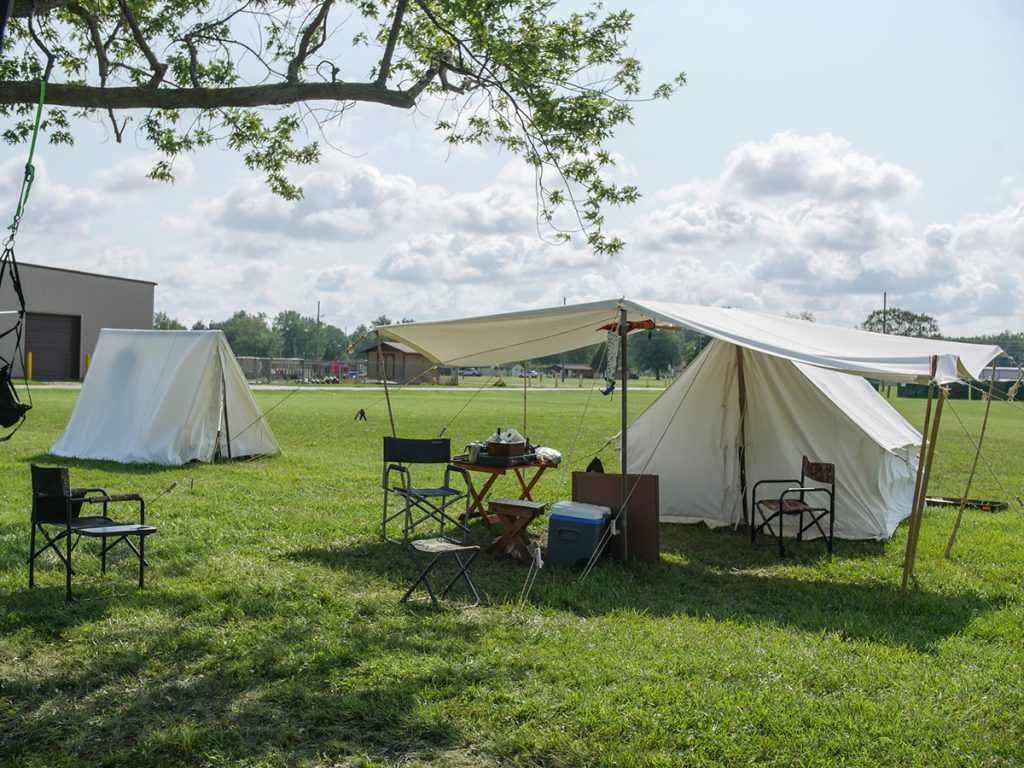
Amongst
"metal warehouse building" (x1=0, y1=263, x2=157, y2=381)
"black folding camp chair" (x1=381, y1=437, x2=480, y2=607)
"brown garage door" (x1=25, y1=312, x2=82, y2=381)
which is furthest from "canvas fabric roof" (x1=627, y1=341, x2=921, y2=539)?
"brown garage door" (x1=25, y1=312, x2=82, y2=381)

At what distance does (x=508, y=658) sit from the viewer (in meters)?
4.09

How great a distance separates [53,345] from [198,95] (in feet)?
118

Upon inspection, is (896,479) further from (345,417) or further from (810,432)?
(345,417)

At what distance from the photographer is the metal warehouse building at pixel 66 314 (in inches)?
1395

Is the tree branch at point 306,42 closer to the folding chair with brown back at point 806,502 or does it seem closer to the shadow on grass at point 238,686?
the shadow on grass at point 238,686

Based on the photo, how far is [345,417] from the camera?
19719 millimetres

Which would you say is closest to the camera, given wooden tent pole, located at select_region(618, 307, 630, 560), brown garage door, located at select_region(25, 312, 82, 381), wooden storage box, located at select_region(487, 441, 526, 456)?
wooden tent pole, located at select_region(618, 307, 630, 560)

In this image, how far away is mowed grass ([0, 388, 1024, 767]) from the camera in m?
3.23

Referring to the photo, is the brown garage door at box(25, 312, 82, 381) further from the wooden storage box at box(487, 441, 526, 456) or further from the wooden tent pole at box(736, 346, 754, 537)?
the wooden tent pole at box(736, 346, 754, 537)

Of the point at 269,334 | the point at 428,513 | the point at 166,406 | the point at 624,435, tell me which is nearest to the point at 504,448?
the point at 428,513

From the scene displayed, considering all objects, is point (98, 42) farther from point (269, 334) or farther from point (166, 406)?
point (269, 334)

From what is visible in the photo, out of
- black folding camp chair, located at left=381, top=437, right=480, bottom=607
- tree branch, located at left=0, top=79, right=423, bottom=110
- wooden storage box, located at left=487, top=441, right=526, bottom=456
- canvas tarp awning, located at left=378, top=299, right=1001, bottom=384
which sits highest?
tree branch, located at left=0, top=79, right=423, bottom=110

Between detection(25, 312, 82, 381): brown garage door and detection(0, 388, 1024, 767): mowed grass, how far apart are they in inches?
1295

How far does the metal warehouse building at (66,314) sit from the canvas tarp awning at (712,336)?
3223cm
